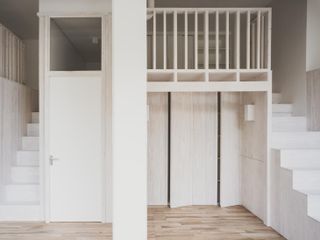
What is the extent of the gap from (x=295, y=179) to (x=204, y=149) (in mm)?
1893

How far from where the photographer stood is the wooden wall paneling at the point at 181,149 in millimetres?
4914

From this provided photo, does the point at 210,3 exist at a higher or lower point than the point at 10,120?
higher

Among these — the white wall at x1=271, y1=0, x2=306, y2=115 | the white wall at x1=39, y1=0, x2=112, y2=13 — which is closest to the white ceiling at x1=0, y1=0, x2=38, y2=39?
the white wall at x1=39, y1=0, x2=112, y2=13

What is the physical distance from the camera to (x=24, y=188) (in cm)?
432

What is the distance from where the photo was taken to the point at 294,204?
3295 mm

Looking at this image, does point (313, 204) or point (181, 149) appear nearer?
point (313, 204)

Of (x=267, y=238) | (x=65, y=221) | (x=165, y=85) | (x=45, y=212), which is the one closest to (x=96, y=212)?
(x=65, y=221)

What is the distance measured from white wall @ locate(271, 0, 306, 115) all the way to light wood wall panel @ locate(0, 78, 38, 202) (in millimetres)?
4489

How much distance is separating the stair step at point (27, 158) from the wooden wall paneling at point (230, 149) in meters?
3.10

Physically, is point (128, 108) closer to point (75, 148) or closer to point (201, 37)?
point (75, 148)

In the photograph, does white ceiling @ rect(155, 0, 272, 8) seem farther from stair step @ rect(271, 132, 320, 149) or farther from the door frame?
stair step @ rect(271, 132, 320, 149)

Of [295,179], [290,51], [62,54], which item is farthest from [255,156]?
[62,54]

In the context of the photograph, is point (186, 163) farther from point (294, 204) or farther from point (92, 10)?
point (92, 10)

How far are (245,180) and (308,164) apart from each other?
1304mm
